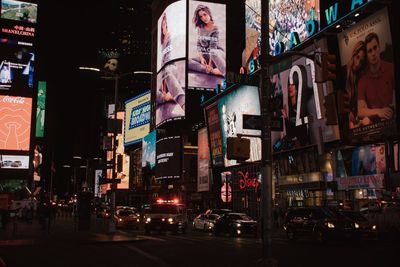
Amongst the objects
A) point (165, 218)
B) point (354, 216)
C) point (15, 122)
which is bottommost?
point (165, 218)

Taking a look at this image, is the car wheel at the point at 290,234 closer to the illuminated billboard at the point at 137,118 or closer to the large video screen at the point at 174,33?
the large video screen at the point at 174,33

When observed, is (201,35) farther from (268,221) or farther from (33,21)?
(268,221)

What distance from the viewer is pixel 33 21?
10338 centimetres

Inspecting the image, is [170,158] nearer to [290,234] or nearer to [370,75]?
[370,75]

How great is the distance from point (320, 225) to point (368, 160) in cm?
1236

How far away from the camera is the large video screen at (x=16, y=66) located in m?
96.4

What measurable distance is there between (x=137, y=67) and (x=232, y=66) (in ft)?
311

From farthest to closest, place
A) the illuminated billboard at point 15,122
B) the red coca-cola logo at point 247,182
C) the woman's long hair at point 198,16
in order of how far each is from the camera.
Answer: the illuminated billboard at point 15,122, the woman's long hair at point 198,16, the red coca-cola logo at point 247,182

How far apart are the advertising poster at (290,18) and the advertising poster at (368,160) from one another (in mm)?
12912

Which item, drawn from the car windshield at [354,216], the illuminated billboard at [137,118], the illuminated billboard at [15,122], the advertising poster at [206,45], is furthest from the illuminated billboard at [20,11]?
the car windshield at [354,216]

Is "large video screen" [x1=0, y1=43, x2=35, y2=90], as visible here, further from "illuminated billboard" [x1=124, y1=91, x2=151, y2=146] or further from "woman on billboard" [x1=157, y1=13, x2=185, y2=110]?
"illuminated billboard" [x1=124, y1=91, x2=151, y2=146]

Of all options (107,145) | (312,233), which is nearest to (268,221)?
(312,233)

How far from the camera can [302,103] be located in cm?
4088

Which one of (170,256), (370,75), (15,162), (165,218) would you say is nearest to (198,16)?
(15,162)
